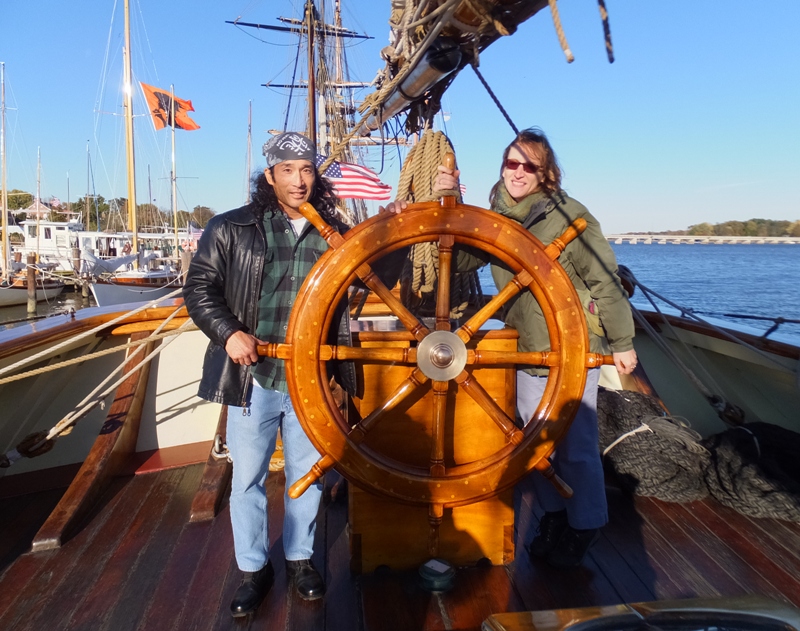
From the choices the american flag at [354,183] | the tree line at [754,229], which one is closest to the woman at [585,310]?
the american flag at [354,183]

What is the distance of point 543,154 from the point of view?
1.48 meters

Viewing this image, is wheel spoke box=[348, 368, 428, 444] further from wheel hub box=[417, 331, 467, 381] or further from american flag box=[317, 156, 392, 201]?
american flag box=[317, 156, 392, 201]

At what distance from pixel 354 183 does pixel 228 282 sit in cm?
737

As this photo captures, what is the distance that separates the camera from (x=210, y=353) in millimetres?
1374

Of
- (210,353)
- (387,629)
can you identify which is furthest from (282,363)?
(387,629)

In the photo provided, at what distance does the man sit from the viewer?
1348 mm

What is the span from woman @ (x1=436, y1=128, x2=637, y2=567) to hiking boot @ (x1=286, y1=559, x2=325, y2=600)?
1.99 feet

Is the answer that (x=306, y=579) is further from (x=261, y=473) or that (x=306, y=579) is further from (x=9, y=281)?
(x=9, y=281)

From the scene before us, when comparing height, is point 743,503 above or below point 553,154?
below

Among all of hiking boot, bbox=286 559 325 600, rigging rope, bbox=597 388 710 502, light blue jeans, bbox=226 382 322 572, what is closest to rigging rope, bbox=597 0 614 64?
light blue jeans, bbox=226 382 322 572

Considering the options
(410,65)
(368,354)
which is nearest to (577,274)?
(368,354)

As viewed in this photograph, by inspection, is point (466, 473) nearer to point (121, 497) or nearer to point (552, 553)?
point (552, 553)

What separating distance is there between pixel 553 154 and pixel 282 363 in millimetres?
883

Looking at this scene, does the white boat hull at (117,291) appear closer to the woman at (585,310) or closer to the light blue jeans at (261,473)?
the light blue jeans at (261,473)
